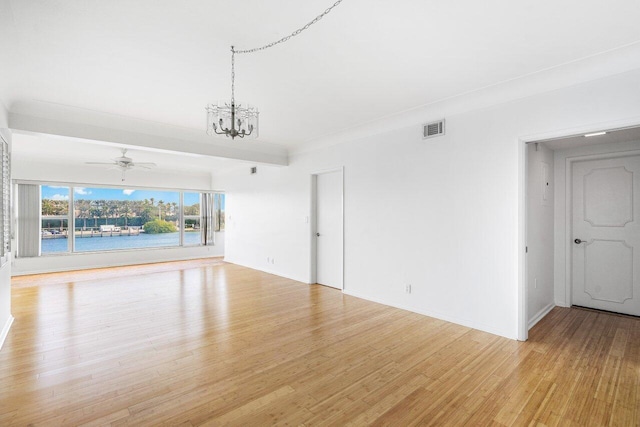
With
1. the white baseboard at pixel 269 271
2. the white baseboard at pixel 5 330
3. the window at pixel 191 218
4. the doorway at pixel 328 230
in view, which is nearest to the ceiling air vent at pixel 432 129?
the doorway at pixel 328 230

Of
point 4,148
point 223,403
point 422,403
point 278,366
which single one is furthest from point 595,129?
point 4,148

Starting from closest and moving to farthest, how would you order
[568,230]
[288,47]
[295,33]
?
[295,33]
[288,47]
[568,230]

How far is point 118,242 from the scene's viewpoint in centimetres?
1133

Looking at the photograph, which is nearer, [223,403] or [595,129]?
[223,403]

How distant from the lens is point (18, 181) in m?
6.90

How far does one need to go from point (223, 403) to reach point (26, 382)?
1703 mm

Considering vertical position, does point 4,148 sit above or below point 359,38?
below

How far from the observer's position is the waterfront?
744 cm

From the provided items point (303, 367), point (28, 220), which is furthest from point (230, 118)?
point (28, 220)

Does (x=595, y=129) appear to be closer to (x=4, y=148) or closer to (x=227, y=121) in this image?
(x=227, y=121)

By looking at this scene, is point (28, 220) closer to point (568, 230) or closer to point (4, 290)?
point (4, 290)

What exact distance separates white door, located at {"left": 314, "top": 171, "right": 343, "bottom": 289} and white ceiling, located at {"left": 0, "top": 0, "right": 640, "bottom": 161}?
202 cm

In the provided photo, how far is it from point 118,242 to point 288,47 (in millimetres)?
11627

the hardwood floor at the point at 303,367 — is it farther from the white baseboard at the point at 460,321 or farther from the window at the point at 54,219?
the window at the point at 54,219
